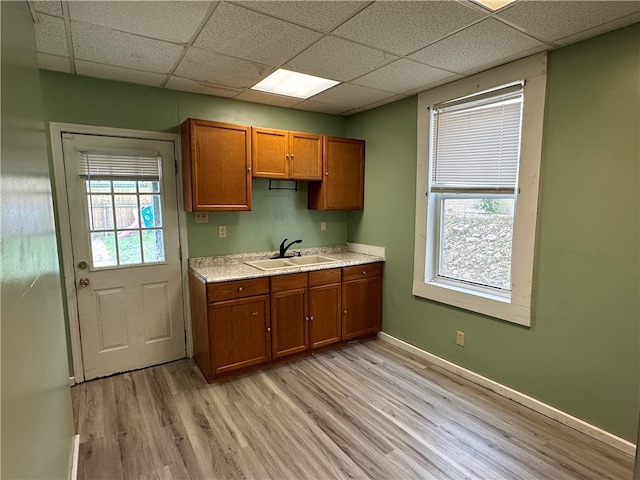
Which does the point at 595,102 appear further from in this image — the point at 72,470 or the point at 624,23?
the point at 72,470

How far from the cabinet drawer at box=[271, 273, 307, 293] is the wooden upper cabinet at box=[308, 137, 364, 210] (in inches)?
32.5

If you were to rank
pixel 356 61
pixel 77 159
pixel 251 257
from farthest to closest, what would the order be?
pixel 251 257 → pixel 77 159 → pixel 356 61

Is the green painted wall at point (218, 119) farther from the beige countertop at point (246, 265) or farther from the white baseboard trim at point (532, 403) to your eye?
the white baseboard trim at point (532, 403)

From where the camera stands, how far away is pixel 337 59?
232 centimetres

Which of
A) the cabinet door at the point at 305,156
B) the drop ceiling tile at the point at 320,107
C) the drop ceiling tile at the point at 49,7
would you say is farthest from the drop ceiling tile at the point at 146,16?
the drop ceiling tile at the point at 320,107

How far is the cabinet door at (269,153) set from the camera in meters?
3.10

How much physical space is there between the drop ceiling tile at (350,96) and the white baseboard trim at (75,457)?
10.0ft

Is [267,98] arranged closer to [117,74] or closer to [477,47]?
[117,74]

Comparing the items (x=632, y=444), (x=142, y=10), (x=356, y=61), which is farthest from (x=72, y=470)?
(x=632, y=444)

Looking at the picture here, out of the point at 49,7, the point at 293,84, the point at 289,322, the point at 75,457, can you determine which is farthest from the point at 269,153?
the point at 75,457

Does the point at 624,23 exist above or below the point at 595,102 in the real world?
above

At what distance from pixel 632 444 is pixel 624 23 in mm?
2349

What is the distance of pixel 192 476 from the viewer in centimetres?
187

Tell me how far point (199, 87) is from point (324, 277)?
1977 millimetres
